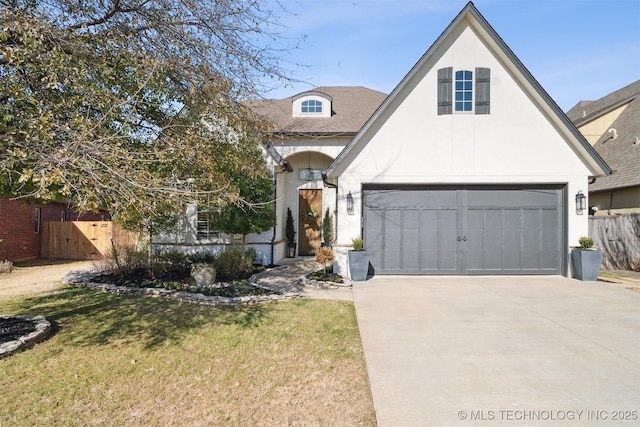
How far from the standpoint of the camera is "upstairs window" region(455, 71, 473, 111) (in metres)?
10.4

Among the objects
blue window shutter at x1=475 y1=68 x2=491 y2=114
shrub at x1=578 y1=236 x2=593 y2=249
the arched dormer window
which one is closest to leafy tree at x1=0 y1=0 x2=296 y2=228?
blue window shutter at x1=475 y1=68 x2=491 y2=114

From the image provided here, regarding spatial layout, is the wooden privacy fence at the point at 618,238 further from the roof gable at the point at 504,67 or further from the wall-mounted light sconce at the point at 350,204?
the wall-mounted light sconce at the point at 350,204

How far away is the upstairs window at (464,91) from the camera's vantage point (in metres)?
10.3

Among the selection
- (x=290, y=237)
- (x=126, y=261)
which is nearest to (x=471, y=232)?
(x=290, y=237)

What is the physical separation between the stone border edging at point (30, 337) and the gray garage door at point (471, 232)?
7.73 m

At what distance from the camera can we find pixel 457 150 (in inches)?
411

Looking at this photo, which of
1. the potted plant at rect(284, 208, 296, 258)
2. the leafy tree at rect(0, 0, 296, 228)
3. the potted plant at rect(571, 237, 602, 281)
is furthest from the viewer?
the potted plant at rect(284, 208, 296, 258)

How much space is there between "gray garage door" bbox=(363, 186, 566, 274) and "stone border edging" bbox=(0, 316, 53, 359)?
7730 mm

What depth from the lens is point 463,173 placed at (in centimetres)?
1044

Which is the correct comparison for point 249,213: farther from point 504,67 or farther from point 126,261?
point 504,67

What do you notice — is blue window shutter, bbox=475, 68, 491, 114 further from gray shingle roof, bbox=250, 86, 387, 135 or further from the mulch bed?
the mulch bed

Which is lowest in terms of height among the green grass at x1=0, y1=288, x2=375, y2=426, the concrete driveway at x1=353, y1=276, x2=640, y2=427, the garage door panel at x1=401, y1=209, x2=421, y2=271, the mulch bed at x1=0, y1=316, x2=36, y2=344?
the green grass at x1=0, y1=288, x2=375, y2=426

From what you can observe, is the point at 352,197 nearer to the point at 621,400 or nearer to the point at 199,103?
the point at 199,103

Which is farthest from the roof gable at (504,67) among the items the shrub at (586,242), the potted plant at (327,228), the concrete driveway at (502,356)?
the potted plant at (327,228)
